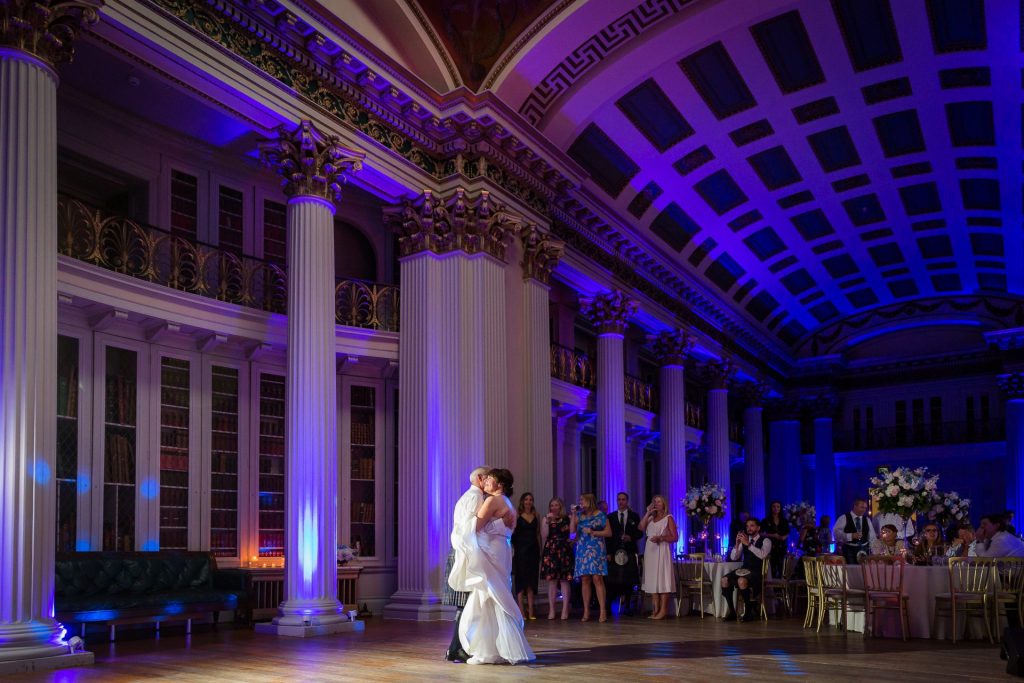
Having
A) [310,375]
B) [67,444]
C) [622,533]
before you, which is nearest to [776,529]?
[622,533]

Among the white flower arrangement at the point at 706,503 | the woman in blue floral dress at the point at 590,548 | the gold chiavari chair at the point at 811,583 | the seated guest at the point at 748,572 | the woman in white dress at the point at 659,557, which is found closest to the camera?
the gold chiavari chair at the point at 811,583

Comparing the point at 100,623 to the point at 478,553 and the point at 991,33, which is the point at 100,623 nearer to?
the point at 478,553

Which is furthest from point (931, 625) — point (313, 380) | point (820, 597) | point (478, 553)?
point (313, 380)

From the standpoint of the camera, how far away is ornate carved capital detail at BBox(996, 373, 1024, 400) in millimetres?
29234

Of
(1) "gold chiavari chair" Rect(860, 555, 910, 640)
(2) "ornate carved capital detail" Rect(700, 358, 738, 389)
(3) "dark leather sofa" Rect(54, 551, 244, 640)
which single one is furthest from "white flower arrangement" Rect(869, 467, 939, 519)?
(2) "ornate carved capital detail" Rect(700, 358, 738, 389)

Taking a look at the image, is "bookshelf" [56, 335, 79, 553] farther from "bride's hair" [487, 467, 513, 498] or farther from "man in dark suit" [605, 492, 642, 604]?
"man in dark suit" [605, 492, 642, 604]

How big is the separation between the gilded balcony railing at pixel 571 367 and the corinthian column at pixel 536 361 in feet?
10.9

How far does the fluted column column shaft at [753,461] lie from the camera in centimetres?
2853

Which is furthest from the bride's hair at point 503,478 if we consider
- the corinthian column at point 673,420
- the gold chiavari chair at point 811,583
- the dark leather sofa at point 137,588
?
the corinthian column at point 673,420

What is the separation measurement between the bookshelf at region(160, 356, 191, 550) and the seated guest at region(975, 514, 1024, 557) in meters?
9.93

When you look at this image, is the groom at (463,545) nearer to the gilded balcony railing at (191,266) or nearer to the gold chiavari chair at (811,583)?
the gold chiavari chair at (811,583)

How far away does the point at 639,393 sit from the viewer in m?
23.5

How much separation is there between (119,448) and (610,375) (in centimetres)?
996

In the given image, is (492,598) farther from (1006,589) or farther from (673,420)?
(673,420)
